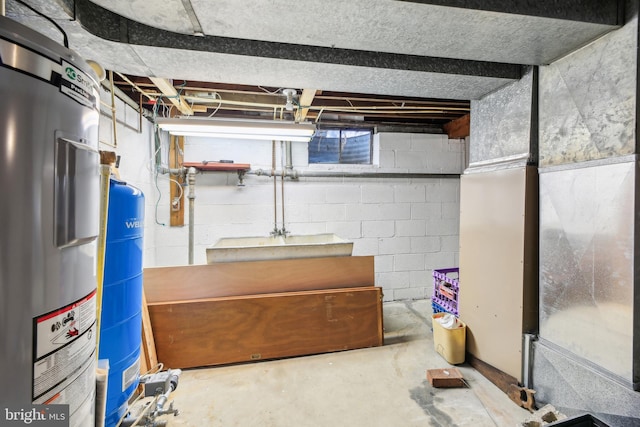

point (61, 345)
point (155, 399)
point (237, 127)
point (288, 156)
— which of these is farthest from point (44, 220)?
point (288, 156)

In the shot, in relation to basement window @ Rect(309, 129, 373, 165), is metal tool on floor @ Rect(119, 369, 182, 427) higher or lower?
lower

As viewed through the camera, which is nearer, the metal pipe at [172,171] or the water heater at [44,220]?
the water heater at [44,220]

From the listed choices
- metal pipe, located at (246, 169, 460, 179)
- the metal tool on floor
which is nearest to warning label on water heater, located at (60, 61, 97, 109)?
the metal tool on floor

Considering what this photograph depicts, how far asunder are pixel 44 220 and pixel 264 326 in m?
1.86

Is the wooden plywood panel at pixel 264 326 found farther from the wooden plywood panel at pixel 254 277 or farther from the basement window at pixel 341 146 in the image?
the basement window at pixel 341 146

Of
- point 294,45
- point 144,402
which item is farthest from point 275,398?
point 294,45

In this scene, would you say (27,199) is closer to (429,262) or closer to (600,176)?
(600,176)

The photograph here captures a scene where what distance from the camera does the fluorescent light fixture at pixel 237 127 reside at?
2162mm

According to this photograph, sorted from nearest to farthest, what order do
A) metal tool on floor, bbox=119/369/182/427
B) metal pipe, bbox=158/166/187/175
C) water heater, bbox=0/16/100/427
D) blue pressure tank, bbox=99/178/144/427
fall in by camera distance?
water heater, bbox=0/16/100/427 → blue pressure tank, bbox=99/178/144/427 → metal tool on floor, bbox=119/369/182/427 → metal pipe, bbox=158/166/187/175

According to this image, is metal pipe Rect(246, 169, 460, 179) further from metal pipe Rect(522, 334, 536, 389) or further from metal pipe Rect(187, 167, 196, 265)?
metal pipe Rect(522, 334, 536, 389)

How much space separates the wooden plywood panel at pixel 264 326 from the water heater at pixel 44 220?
1.44m

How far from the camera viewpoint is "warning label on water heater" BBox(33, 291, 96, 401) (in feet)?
2.02

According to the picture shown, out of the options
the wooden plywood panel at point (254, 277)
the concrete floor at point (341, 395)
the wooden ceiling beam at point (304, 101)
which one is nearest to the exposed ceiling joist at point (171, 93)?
the wooden ceiling beam at point (304, 101)

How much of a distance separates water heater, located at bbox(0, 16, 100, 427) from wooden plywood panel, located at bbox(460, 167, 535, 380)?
2.15 metres
